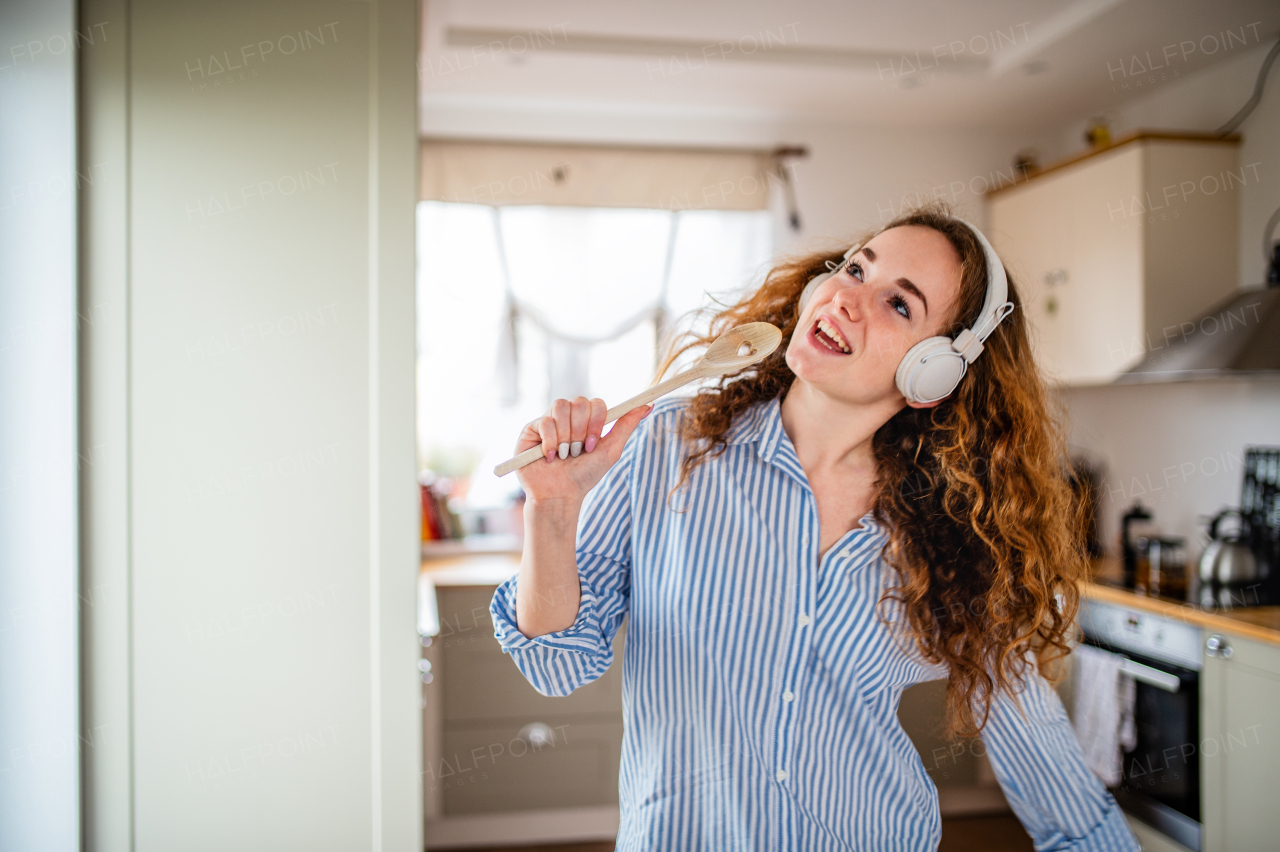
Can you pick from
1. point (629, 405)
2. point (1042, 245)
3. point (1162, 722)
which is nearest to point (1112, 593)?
point (1162, 722)

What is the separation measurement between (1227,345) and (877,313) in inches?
78.6

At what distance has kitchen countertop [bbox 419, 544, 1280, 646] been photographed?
7.15ft

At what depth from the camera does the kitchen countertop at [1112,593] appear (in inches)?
85.8

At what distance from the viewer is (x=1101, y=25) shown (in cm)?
262

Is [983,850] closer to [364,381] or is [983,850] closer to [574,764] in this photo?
[574,764]

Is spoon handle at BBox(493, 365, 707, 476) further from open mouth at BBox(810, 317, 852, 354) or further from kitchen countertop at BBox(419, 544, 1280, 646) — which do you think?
kitchen countertop at BBox(419, 544, 1280, 646)

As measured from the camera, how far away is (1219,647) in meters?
2.22

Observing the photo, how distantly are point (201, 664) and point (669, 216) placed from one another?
8.71 ft

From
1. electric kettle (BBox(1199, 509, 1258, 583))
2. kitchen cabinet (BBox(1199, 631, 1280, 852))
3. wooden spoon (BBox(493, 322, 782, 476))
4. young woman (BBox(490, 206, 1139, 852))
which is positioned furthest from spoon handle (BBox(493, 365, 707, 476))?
electric kettle (BBox(1199, 509, 1258, 583))

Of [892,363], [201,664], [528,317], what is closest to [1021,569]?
[892,363]

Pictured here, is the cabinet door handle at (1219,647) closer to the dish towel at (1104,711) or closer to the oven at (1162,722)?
the oven at (1162,722)

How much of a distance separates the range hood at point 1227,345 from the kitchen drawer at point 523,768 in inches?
79.2

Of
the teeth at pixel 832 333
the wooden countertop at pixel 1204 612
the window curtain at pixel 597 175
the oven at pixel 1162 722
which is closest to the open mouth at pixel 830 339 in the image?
the teeth at pixel 832 333

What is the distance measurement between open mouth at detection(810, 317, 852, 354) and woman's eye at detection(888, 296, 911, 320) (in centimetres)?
9
